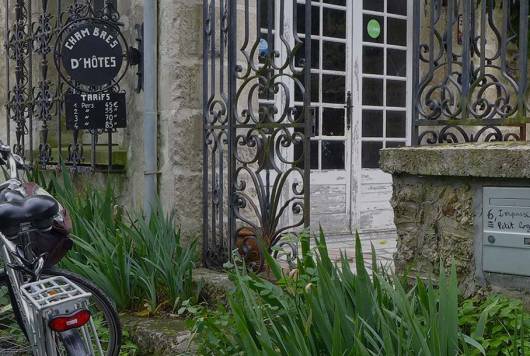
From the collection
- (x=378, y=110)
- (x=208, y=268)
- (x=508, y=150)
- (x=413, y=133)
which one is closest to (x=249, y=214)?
(x=208, y=268)

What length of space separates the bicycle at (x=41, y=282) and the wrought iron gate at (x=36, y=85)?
2620 millimetres

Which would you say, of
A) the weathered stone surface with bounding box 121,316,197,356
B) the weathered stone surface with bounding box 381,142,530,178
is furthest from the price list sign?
the weathered stone surface with bounding box 381,142,530,178

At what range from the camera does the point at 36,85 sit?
6266 millimetres

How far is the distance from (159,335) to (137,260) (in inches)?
23.5

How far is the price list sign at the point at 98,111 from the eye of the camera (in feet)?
16.1

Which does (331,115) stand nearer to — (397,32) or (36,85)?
(397,32)

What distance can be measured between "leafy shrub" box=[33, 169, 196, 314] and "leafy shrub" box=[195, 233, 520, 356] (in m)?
1.19

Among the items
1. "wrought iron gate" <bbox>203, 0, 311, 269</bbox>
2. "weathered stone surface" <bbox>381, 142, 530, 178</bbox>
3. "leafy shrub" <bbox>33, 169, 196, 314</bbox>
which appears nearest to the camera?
"weathered stone surface" <bbox>381, 142, 530, 178</bbox>

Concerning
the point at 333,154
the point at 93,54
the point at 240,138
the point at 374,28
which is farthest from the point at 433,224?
the point at 374,28

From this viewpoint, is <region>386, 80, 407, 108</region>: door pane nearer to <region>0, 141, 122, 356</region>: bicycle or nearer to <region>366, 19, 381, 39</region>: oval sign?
<region>366, 19, 381, 39</region>: oval sign

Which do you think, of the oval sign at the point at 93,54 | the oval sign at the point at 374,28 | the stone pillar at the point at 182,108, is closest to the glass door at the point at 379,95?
the oval sign at the point at 374,28

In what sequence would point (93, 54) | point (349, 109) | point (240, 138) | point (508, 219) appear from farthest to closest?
1. point (349, 109)
2. point (93, 54)
3. point (240, 138)
4. point (508, 219)

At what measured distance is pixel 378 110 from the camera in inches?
281

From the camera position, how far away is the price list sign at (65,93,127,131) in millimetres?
4902
